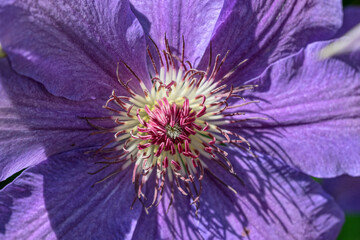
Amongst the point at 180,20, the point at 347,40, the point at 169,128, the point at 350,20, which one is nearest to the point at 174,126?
the point at 169,128

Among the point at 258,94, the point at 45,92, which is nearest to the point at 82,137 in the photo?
the point at 45,92

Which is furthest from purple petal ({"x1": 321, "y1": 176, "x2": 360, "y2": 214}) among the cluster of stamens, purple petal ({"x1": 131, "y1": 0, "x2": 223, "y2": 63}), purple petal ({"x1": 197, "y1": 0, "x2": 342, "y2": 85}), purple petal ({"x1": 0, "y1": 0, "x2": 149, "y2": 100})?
purple petal ({"x1": 0, "y1": 0, "x2": 149, "y2": 100})

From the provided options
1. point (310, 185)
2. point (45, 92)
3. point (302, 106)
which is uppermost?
point (302, 106)

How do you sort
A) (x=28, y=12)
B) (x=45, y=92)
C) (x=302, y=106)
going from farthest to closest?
(x=302, y=106) < (x=45, y=92) < (x=28, y=12)

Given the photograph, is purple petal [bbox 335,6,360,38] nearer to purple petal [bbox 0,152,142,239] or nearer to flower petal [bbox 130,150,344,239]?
flower petal [bbox 130,150,344,239]

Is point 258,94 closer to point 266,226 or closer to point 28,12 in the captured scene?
point 266,226
